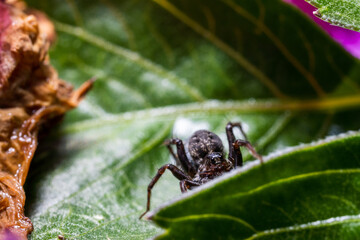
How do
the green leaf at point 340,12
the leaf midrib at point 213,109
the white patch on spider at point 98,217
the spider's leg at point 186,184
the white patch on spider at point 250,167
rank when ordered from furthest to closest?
1. the leaf midrib at point 213,109
2. the spider's leg at point 186,184
3. the white patch on spider at point 98,217
4. the green leaf at point 340,12
5. the white patch on spider at point 250,167

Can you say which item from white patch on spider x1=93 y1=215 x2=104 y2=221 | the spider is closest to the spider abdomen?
the spider

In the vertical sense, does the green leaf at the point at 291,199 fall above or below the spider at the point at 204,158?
above

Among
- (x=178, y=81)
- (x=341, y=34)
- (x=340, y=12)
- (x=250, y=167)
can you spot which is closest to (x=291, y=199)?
(x=250, y=167)

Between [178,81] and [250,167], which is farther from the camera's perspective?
[178,81]

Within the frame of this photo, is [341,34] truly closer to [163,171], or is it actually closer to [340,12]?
[340,12]

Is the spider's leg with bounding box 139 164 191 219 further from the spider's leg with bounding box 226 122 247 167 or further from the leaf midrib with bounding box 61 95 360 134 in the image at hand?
the leaf midrib with bounding box 61 95 360 134

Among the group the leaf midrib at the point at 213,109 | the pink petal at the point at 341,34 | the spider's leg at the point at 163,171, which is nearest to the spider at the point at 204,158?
the spider's leg at the point at 163,171

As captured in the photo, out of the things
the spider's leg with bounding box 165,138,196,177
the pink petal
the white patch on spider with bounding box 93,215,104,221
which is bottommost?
the white patch on spider with bounding box 93,215,104,221

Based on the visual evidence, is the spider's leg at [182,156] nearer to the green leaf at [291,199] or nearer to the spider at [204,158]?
the spider at [204,158]
